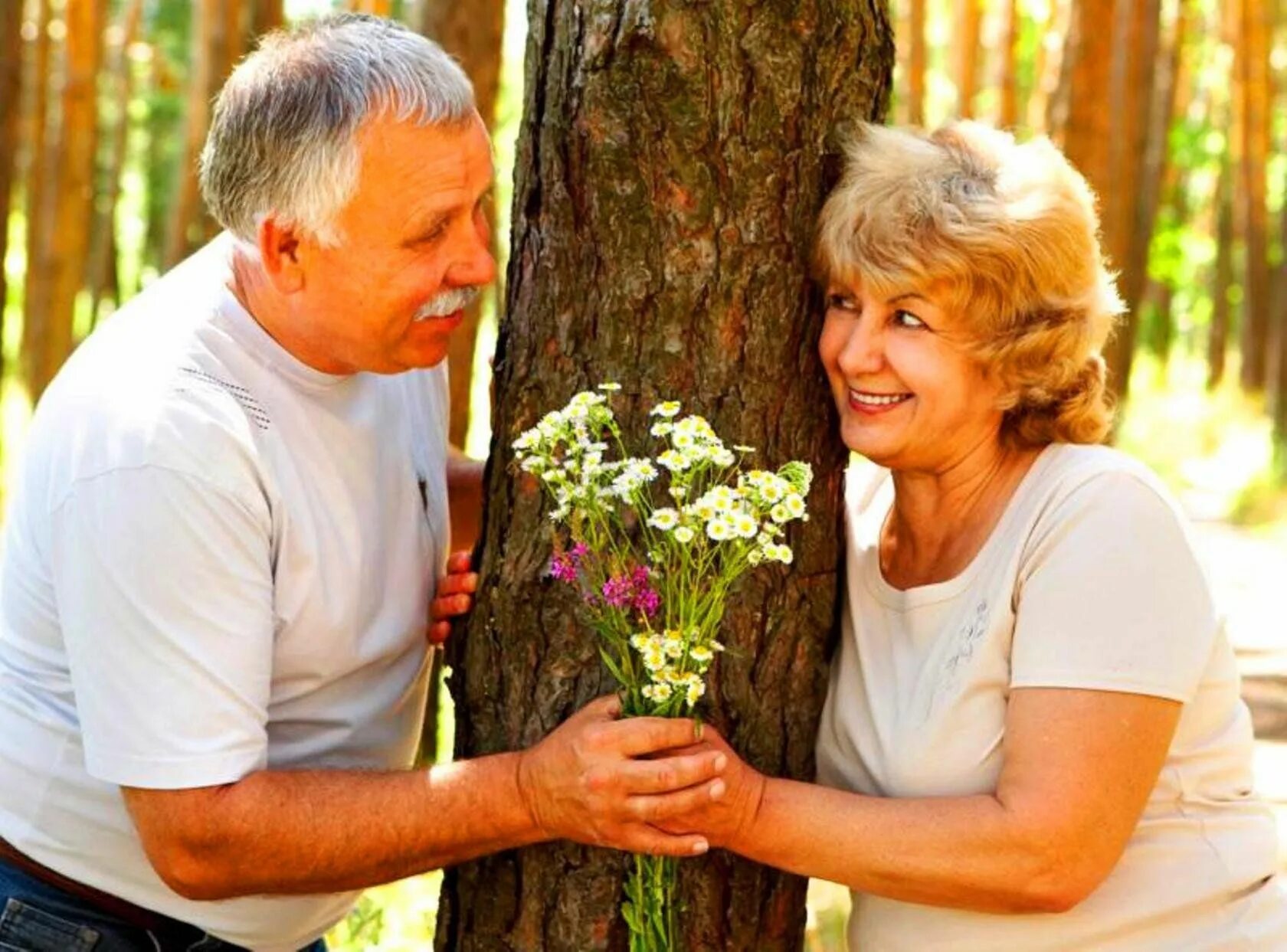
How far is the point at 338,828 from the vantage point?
2797 millimetres

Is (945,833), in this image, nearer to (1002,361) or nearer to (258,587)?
(1002,361)

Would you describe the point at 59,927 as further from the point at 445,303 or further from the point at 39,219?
the point at 39,219

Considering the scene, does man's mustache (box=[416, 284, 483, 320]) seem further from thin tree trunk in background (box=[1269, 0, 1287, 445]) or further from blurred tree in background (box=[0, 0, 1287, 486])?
thin tree trunk in background (box=[1269, 0, 1287, 445])

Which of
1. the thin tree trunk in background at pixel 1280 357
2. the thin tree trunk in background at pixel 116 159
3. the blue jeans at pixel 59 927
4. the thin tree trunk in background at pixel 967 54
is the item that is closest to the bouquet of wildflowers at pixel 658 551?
the blue jeans at pixel 59 927

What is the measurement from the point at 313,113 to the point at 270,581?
767mm

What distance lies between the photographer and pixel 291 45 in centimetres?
304

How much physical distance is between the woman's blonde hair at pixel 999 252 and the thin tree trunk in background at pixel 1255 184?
1612cm

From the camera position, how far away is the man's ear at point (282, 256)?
118 inches

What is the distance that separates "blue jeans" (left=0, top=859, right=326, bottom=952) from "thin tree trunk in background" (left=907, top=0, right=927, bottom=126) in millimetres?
15182

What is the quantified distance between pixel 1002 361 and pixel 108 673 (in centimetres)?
151

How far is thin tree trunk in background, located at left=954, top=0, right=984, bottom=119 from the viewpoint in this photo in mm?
17688

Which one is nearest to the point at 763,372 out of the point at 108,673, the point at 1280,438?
the point at 108,673

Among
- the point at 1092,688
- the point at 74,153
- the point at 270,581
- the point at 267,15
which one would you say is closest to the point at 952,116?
the point at 1092,688

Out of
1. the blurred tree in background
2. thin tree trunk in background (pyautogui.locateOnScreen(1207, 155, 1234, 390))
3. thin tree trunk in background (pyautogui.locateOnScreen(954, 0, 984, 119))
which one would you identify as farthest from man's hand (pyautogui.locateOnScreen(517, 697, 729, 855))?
thin tree trunk in background (pyautogui.locateOnScreen(1207, 155, 1234, 390))
